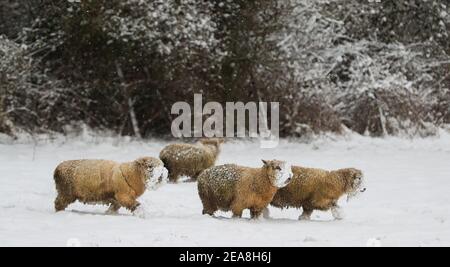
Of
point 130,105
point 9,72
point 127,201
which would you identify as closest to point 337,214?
point 127,201

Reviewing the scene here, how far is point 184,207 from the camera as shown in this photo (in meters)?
13.3

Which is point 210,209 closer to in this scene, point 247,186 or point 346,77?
point 247,186

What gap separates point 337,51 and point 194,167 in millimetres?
11315

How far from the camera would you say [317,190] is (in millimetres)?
11805

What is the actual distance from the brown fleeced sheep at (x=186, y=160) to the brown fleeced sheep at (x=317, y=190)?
5.16 meters

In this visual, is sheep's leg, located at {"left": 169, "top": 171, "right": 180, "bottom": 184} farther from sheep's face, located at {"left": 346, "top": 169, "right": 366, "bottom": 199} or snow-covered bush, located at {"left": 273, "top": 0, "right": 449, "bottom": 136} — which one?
snow-covered bush, located at {"left": 273, "top": 0, "right": 449, "bottom": 136}

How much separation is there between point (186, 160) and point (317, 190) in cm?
544

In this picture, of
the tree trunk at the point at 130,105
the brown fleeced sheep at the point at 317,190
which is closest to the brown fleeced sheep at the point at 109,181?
the brown fleeced sheep at the point at 317,190

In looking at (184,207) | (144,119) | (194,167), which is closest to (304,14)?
(144,119)

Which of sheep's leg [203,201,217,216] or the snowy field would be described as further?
sheep's leg [203,201,217,216]

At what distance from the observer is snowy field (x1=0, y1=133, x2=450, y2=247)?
31.6ft

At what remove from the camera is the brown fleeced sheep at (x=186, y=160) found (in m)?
16.8

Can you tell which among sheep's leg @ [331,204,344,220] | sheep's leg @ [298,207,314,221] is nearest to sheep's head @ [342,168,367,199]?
sheep's leg @ [331,204,344,220]

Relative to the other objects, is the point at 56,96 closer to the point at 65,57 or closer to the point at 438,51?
the point at 65,57
